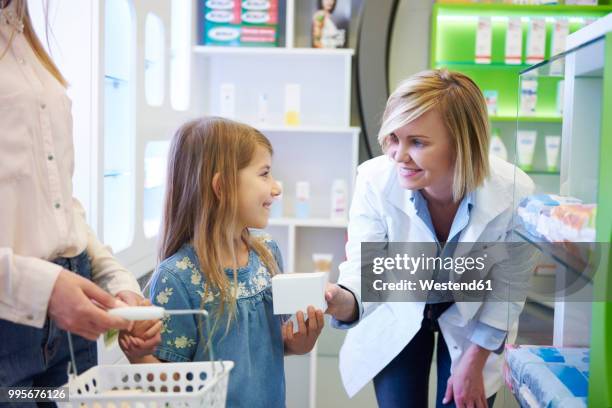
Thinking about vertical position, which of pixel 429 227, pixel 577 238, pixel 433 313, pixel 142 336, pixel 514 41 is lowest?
pixel 433 313

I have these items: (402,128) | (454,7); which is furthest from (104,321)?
(454,7)

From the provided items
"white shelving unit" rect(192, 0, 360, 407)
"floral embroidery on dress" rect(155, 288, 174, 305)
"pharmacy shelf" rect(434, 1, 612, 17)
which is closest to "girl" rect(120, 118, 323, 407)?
"floral embroidery on dress" rect(155, 288, 174, 305)

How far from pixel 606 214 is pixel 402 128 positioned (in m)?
0.80

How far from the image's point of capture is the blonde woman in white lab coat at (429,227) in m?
1.78

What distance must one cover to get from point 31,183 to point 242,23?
2.69 meters

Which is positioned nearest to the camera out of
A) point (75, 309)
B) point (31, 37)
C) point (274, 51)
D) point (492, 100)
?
point (75, 309)

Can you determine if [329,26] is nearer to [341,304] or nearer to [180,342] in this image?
[341,304]

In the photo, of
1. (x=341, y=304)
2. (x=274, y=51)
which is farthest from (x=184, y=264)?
(x=274, y=51)

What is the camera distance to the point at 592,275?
1099 millimetres

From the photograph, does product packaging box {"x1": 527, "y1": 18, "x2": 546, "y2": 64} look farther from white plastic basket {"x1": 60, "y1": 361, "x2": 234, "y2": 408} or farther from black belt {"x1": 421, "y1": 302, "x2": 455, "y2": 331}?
white plastic basket {"x1": 60, "y1": 361, "x2": 234, "y2": 408}

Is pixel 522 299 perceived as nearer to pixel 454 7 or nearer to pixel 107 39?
pixel 107 39

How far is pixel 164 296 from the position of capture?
1.43m

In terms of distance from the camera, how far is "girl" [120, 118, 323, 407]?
145 cm

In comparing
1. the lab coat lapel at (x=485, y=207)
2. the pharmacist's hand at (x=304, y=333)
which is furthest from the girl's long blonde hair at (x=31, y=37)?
the lab coat lapel at (x=485, y=207)
